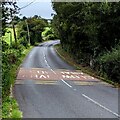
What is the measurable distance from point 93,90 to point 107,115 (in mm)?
8890

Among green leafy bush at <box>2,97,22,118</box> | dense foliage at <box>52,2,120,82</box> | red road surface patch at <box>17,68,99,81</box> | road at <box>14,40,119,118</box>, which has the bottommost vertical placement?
red road surface patch at <box>17,68,99,81</box>

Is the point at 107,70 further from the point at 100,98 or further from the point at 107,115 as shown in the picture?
the point at 107,115

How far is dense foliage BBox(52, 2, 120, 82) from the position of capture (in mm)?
30850

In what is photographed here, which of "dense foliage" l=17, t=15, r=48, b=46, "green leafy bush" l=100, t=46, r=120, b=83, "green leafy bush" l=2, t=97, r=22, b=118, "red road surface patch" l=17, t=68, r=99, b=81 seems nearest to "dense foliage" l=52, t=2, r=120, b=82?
"green leafy bush" l=100, t=46, r=120, b=83

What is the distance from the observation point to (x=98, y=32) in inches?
1404

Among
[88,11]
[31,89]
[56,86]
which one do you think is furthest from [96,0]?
[31,89]

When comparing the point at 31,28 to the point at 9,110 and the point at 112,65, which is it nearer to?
the point at 112,65

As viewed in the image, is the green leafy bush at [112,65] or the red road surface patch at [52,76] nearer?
the green leafy bush at [112,65]

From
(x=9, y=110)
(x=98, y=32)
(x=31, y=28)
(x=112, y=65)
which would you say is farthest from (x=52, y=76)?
(x=31, y=28)

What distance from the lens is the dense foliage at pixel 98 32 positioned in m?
30.9

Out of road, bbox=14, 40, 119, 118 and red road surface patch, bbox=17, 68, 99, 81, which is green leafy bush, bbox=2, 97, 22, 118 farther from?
red road surface patch, bbox=17, 68, 99, 81

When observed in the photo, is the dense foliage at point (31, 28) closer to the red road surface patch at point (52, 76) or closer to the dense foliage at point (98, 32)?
the dense foliage at point (98, 32)

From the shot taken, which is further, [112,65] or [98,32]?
[98,32]

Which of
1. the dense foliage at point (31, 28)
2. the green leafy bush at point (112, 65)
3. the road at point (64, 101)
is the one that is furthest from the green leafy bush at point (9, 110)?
the dense foliage at point (31, 28)
